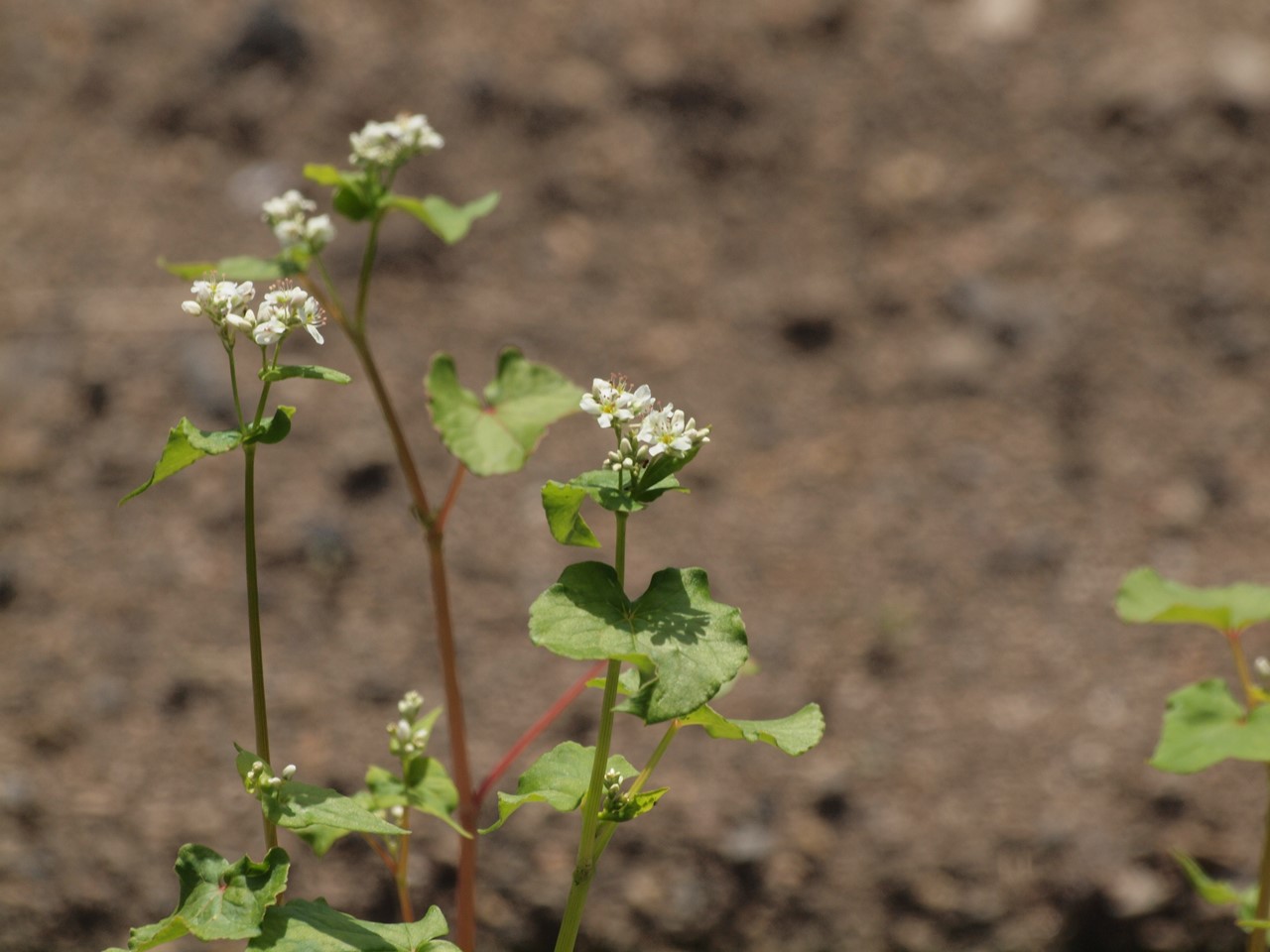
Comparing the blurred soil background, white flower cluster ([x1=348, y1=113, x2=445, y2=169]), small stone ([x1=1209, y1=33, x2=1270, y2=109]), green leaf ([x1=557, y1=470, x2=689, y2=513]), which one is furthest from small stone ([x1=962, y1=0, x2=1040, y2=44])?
green leaf ([x1=557, y1=470, x2=689, y2=513])

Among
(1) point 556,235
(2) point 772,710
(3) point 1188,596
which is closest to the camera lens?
(3) point 1188,596

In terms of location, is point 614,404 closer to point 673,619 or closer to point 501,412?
point 673,619

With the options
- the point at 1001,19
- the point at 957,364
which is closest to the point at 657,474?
the point at 957,364

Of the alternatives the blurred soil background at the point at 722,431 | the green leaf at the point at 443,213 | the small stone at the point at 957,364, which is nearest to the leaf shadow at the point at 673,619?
the green leaf at the point at 443,213

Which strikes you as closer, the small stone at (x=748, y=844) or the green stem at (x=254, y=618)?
the green stem at (x=254, y=618)

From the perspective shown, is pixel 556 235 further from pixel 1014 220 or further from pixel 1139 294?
pixel 1139 294

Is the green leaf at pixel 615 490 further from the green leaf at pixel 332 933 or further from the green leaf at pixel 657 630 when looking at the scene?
the green leaf at pixel 332 933

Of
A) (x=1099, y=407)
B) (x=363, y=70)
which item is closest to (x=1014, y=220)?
(x=1099, y=407)
